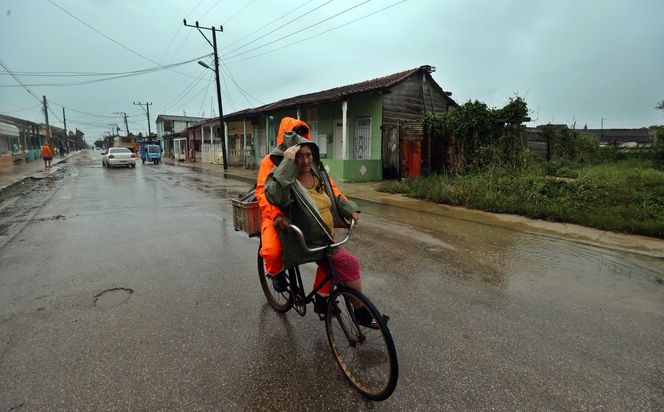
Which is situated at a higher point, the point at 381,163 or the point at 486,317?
the point at 381,163

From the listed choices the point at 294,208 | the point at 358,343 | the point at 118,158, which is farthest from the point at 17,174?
the point at 358,343

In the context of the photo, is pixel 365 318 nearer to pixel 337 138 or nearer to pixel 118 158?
pixel 337 138

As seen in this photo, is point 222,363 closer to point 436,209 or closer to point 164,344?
point 164,344

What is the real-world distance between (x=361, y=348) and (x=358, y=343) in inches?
1.6

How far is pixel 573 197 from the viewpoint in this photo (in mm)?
8383

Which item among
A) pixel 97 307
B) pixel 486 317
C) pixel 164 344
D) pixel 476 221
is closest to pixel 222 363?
pixel 164 344

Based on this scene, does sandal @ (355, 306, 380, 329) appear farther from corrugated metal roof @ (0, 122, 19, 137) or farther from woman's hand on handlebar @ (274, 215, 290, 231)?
corrugated metal roof @ (0, 122, 19, 137)

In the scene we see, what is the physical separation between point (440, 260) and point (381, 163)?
36.0ft

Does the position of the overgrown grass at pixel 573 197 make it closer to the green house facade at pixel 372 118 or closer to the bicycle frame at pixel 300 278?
the green house facade at pixel 372 118

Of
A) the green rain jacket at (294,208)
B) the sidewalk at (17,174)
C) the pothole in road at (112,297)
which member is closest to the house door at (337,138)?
the sidewalk at (17,174)

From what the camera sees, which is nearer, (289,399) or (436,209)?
(289,399)

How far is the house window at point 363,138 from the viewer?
668 inches

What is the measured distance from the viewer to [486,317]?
3539 millimetres

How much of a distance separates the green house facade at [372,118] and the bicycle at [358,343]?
41.4 feet
